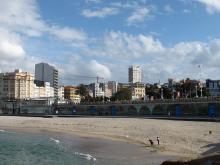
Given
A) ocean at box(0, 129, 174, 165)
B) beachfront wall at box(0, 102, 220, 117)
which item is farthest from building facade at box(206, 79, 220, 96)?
ocean at box(0, 129, 174, 165)

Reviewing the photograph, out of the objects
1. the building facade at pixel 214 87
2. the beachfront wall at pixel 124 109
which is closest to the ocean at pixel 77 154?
the beachfront wall at pixel 124 109

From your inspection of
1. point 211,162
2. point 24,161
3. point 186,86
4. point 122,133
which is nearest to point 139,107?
point 122,133

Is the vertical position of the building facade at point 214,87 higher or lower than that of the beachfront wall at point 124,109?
higher

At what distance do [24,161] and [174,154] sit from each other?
1249 centimetres

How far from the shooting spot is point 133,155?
3862 centimetres

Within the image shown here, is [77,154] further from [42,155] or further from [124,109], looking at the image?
[124,109]

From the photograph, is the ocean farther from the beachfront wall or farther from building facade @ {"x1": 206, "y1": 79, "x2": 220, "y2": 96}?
building facade @ {"x1": 206, "y1": 79, "x2": 220, "y2": 96}

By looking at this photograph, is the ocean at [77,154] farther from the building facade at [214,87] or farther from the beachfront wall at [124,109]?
the building facade at [214,87]

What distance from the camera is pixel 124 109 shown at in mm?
121125

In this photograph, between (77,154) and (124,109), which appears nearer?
(77,154)

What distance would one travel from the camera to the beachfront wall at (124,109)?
317 feet

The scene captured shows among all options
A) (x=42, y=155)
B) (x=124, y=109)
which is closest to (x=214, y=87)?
(x=124, y=109)

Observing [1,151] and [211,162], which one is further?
[1,151]

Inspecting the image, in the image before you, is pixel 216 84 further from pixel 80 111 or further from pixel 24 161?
pixel 24 161
